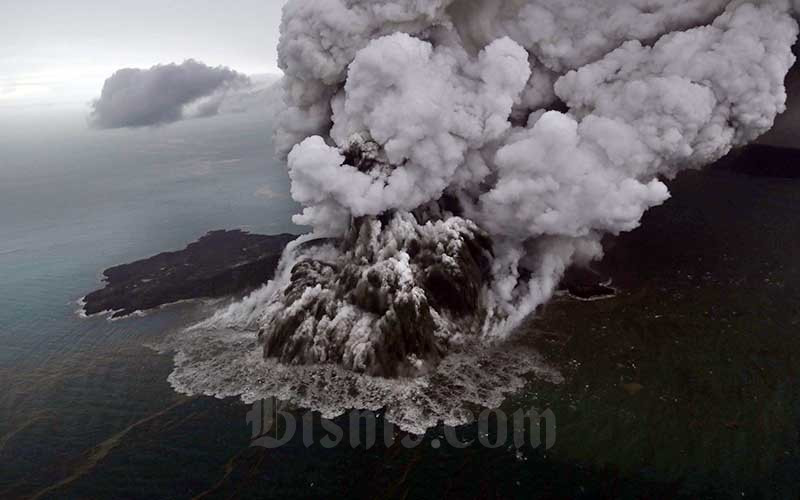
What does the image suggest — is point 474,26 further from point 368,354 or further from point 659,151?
point 368,354

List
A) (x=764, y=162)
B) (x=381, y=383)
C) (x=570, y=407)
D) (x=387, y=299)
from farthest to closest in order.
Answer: (x=764, y=162), (x=387, y=299), (x=381, y=383), (x=570, y=407)

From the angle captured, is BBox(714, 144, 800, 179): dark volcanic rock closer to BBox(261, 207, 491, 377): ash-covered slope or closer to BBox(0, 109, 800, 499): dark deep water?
BBox(0, 109, 800, 499): dark deep water

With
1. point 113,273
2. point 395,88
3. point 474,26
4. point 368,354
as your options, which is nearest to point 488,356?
point 368,354

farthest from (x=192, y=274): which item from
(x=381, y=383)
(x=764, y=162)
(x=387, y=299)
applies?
(x=764, y=162)

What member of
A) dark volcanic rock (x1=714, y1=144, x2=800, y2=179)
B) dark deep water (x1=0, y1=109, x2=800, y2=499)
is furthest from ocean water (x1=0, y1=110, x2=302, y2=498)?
dark volcanic rock (x1=714, y1=144, x2=800, y2=179)

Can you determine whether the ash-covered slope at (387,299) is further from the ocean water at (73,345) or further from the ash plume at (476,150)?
the ocean water at (73,345)

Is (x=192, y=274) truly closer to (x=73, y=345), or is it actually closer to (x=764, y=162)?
(x=73, y=345)
